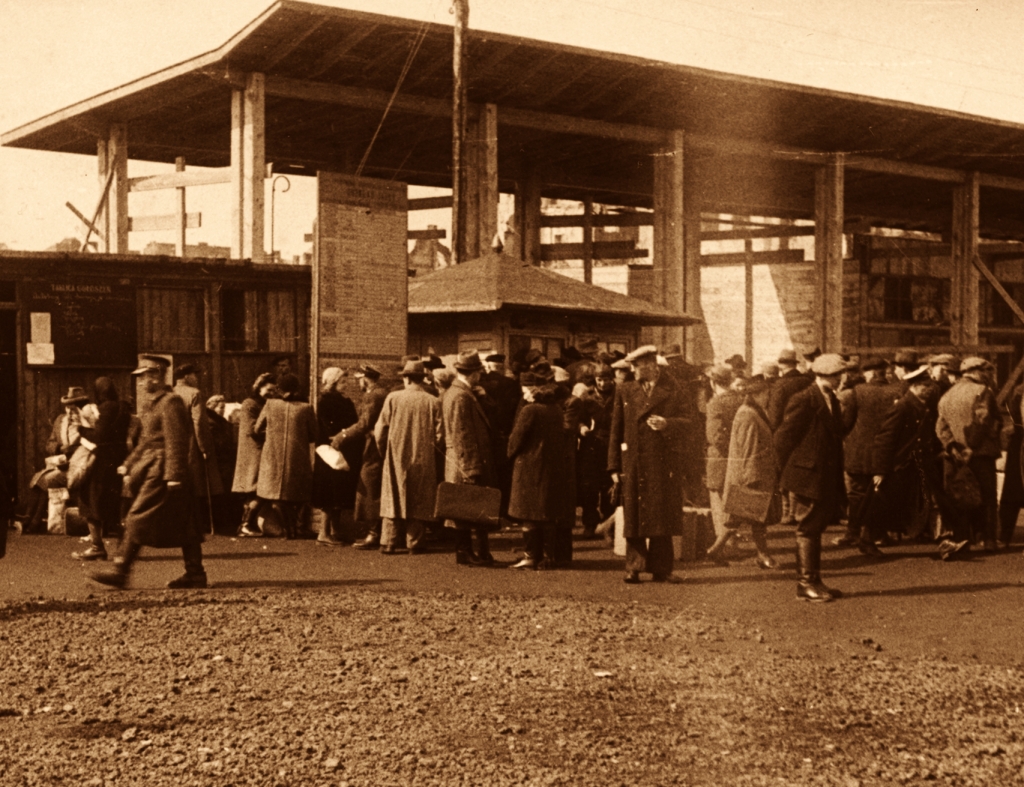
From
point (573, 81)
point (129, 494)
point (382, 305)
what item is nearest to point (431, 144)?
point (573, 81)

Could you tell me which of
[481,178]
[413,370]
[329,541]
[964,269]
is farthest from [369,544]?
[964,269]

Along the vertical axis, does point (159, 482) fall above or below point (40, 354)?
below

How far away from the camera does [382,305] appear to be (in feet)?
58.2

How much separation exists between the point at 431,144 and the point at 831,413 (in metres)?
22.4

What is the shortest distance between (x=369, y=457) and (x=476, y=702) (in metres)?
7.37

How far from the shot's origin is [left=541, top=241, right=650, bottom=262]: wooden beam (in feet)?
116

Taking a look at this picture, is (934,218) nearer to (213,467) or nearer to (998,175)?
(998,175)

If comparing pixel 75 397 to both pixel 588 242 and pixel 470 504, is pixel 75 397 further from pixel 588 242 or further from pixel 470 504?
pixel 588 242

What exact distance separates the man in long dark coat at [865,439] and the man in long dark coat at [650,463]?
2.72 meters

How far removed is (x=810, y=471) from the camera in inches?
420

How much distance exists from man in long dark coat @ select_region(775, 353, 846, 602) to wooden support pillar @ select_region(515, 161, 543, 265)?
81.6 feet

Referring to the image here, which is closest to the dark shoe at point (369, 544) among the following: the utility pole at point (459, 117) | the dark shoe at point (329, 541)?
the dark shoe at point (329, 541)

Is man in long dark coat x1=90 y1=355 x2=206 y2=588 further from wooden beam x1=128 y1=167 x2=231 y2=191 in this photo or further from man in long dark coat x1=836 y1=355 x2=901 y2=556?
wooden beam x1=128 y1=167 x2=231 y2=191

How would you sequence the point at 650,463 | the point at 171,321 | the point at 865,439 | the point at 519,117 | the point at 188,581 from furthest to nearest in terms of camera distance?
the point at 519,117 → the point at 171,321 → the point at 865,439 → the point at 650,463 → the point at 188,581
